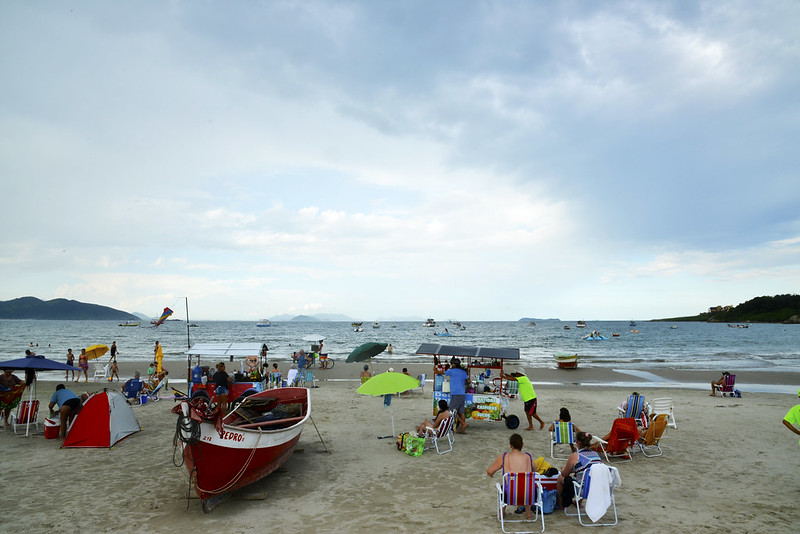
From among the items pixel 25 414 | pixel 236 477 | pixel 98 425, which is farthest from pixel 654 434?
pixel 25 414

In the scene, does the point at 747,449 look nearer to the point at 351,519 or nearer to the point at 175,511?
the point at 351,519

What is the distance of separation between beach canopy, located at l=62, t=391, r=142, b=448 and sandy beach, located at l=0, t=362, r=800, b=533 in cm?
34

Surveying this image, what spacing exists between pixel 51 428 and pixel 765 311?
655 ft

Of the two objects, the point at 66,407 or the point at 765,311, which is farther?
the point at 765,311

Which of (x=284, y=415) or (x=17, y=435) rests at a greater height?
(x=284, y=415)

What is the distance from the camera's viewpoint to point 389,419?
1310 centimetres

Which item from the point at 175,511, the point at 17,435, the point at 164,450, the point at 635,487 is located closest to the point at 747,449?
the point at 635,487

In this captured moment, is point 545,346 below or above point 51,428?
below

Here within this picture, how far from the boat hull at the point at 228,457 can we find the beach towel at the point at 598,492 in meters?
4.86

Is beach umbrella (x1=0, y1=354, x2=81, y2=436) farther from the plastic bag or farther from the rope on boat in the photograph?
the plastic bag

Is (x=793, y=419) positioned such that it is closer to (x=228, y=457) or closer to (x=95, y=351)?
(x=228, y=457)

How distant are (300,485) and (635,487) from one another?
18.8 ft

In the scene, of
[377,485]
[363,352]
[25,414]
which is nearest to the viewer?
[377,485]

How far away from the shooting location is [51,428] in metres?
10.6
